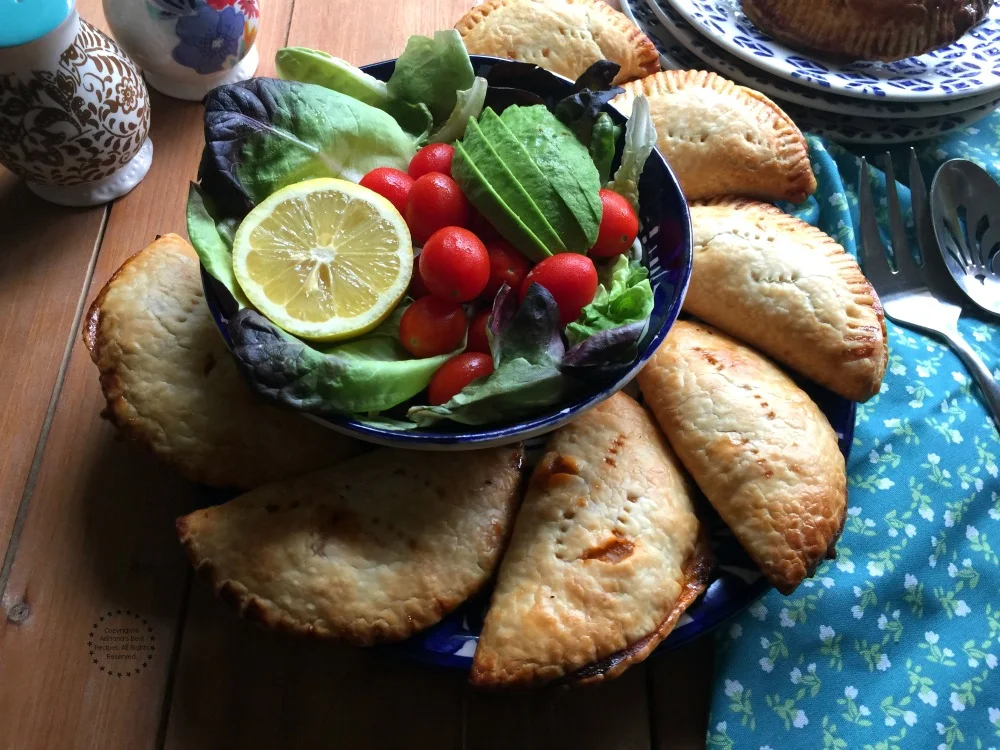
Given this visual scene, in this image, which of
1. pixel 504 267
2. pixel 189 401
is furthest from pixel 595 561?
pixel 189 401

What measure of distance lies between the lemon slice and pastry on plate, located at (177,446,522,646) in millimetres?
255

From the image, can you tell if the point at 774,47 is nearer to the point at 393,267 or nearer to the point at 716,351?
the point at 716,351

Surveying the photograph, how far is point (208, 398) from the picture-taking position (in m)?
1.27

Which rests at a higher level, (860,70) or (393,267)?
(860,70)

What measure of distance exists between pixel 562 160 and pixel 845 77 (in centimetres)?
103

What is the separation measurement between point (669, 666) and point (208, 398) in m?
0.90

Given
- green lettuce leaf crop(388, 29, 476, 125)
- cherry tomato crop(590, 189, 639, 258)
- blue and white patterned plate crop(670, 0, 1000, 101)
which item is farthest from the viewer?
blue and white patterned plate crop(670, 0, 1000, 101)

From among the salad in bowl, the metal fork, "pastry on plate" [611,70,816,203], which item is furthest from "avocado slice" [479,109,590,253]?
the metal fork

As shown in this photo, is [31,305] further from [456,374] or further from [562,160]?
[562,160]

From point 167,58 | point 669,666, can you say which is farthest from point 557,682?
point 167,58

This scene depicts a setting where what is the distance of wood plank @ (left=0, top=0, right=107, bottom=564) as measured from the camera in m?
1.42

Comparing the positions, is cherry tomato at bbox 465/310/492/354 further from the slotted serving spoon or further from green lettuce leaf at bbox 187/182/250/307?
the slotted serving spoon

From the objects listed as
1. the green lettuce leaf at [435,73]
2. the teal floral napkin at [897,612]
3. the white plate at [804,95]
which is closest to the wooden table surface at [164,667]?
the teal floral napkin at [897,612]

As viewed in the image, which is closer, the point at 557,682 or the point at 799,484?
the point at 557,682
